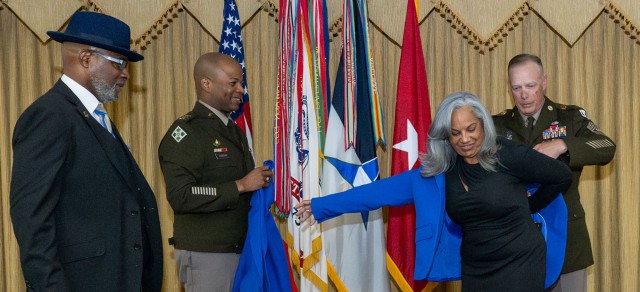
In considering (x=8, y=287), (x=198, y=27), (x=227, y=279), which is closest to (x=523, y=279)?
(x=227, y=279)

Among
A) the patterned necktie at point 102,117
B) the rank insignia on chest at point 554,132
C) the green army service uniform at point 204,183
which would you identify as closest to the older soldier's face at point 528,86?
the rank insignia on chest at point 554,132

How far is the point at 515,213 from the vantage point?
254cm

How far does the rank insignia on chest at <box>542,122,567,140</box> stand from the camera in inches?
123

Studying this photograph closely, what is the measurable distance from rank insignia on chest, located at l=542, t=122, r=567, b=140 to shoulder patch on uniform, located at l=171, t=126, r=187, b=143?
170cm

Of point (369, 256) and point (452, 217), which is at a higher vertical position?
point (452, 217)

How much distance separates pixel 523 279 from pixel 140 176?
4.89 feet

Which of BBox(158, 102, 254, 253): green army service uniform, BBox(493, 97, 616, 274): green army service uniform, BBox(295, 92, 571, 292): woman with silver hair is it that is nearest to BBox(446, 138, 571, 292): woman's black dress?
BBox(295, 92, 571, 292): woman with silver hair

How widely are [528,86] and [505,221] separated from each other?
880mm

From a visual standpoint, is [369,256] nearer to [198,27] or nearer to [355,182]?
[355,182]

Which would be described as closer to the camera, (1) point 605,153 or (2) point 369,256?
(1) point 605,153

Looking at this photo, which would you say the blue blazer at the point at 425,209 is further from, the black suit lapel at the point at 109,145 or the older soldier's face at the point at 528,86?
the black suit lapel at the point at 109,145

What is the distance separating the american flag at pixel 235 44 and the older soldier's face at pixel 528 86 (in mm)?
1515

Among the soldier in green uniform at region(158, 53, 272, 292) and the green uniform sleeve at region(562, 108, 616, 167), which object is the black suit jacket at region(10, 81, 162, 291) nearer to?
the soldier in green uniform at region(158, 53, 272, 292)

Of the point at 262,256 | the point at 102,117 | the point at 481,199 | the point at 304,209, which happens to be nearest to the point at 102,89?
the point at 102,117
